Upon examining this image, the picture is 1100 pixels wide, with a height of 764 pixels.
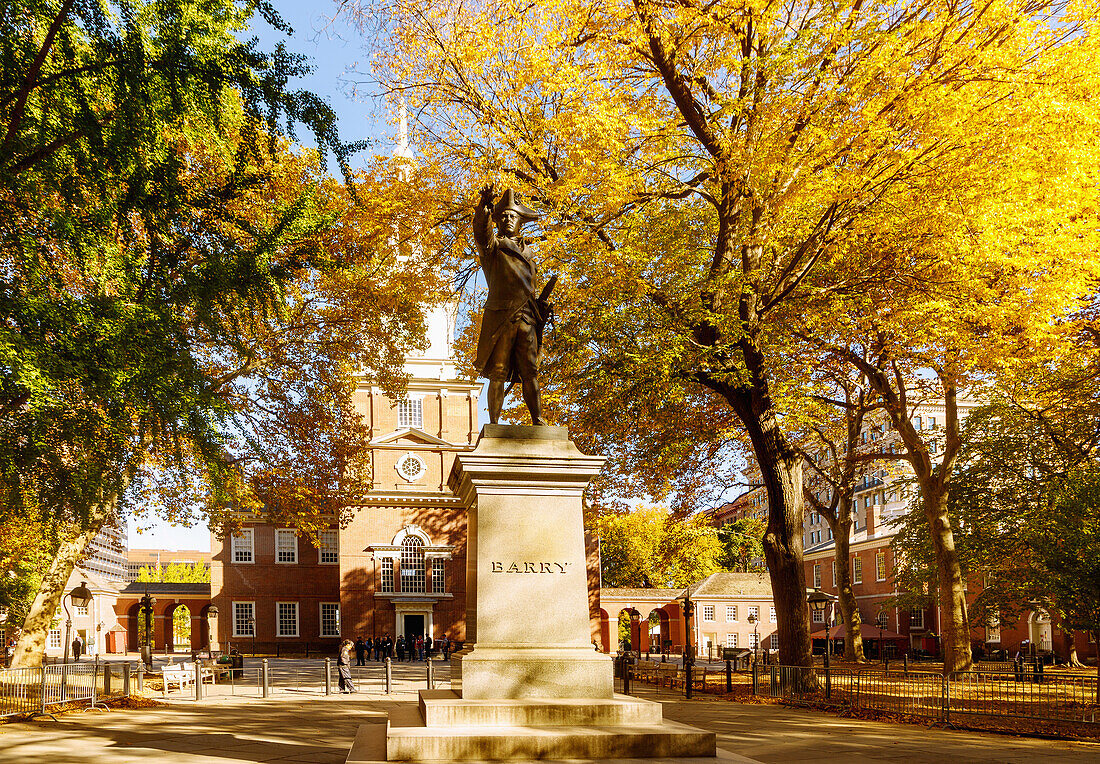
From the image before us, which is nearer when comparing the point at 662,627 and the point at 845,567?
the point at 845,567

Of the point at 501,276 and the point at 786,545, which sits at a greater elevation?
the point at 501,276

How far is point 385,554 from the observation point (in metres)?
53.4

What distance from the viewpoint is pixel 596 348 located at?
2038cm

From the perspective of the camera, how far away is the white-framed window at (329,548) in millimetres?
58188

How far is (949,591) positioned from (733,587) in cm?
3757

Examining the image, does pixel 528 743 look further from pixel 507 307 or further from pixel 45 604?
pixel 45 604

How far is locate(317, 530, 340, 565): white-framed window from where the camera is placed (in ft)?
191

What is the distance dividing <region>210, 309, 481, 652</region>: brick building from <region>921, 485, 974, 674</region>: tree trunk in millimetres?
30318

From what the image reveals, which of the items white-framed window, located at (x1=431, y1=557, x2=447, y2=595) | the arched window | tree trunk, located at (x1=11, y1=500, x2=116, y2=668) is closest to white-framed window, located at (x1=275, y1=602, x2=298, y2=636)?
the arched window

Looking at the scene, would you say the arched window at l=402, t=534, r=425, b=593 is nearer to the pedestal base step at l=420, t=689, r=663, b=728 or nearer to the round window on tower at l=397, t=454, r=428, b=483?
the round window on tower at l=397, t=454, r=428, b=483

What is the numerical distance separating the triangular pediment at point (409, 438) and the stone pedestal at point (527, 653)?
45.5 metres

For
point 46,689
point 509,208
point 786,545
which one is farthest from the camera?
point 786,545

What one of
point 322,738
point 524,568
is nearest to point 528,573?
point 524,568

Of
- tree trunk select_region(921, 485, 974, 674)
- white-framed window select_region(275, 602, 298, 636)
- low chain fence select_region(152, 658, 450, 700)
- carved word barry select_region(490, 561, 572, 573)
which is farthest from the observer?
white-framed window select_region(275, 602, 298, 636)
